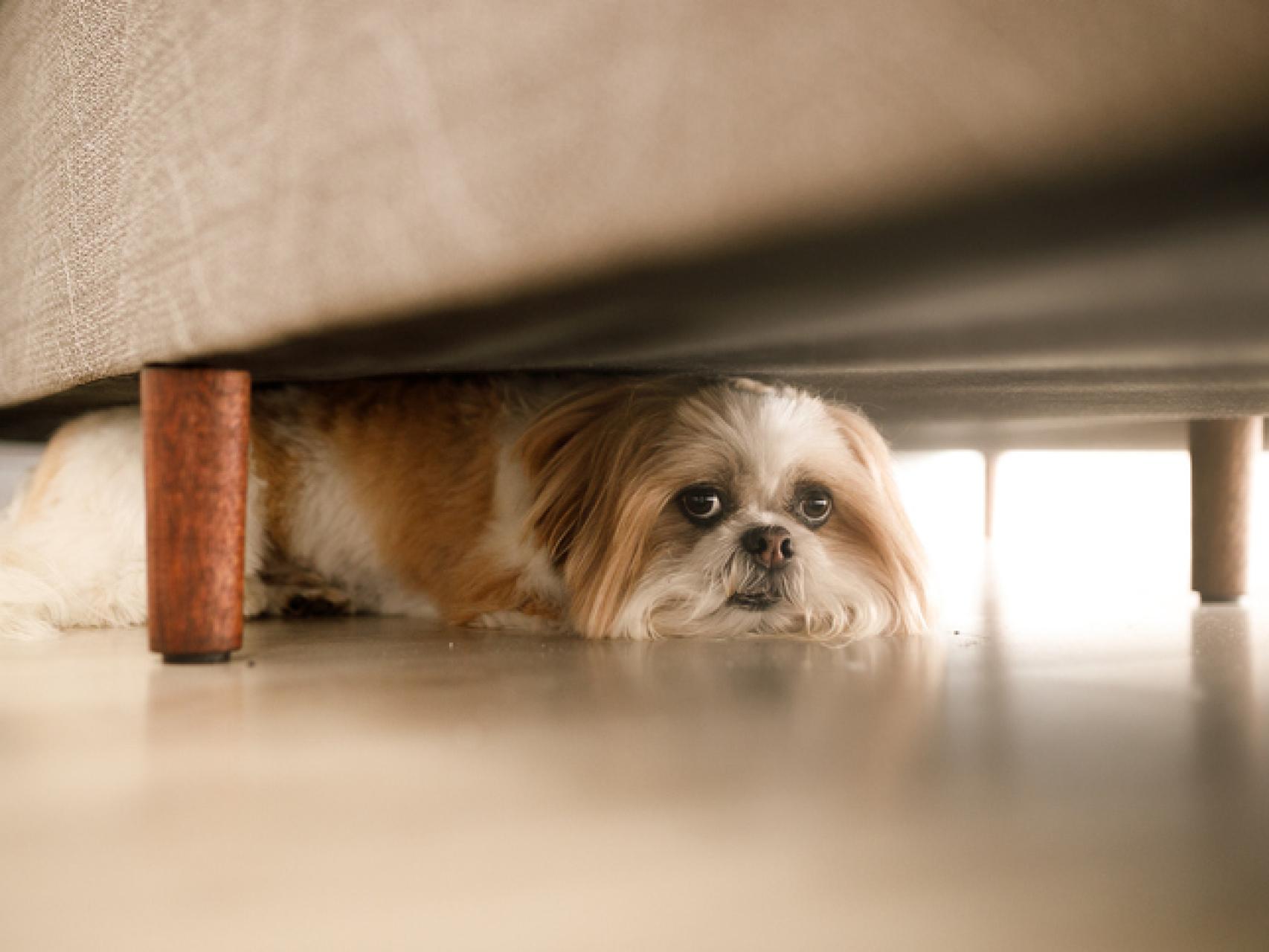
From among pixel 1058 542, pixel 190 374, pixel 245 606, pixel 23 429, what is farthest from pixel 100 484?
pixel 1058 542

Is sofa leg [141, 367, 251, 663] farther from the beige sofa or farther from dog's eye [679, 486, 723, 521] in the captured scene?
dog's eye [679, 486, 723, 521]

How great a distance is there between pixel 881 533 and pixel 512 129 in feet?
3.73

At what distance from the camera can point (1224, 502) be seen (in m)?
2.22

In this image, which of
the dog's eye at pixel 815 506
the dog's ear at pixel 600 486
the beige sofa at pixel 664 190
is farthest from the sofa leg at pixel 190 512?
the dog's eye at pixel 815 506

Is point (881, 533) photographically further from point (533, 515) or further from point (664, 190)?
point (664, 190)

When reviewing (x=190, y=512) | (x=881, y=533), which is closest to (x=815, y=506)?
(x=881, y=533)

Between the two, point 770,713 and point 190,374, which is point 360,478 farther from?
point 770,713

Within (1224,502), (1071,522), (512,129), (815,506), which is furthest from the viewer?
(1071,522)

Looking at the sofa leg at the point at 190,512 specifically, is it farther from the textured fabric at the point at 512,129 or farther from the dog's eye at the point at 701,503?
the dog's eye at the point at 701,503

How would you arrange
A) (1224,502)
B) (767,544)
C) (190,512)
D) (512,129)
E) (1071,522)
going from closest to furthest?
(512,129) → (190,512) → (767,544) → (1224,502) → (1071,522)

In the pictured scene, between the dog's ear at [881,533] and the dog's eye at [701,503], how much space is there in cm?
23

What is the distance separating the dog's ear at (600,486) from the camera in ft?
5.31

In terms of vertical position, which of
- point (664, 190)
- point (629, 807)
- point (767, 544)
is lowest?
point (629, 807)

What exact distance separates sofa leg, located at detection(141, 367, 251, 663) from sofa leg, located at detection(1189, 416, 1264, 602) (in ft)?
6.74
